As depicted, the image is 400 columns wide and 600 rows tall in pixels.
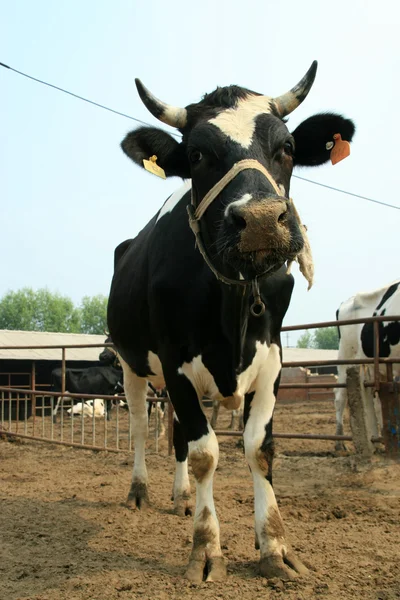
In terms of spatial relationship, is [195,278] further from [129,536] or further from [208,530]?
[129,536]

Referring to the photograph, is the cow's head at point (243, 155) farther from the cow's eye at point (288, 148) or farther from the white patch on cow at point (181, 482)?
the white patch on cow at point (181, 482)

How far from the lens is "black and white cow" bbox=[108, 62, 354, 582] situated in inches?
120

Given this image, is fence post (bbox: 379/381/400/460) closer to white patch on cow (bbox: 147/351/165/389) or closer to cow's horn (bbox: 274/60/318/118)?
white patch on cow (bbox: 147/351/165/389)

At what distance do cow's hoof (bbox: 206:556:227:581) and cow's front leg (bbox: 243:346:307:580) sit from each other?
0.68 feet

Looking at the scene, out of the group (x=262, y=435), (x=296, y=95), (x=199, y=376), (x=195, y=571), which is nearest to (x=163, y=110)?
(x=296, y=95)

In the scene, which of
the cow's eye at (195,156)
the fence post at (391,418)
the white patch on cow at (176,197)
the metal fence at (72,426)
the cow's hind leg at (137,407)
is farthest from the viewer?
the metal fence at (72,426)

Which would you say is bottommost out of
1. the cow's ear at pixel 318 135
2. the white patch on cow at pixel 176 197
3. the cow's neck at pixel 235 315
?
the cow's neck at pixel 235 315

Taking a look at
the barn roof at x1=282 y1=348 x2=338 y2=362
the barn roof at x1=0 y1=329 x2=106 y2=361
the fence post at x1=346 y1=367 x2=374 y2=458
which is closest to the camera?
the fence post at x1=346 y1=367 x2=374 y2=458

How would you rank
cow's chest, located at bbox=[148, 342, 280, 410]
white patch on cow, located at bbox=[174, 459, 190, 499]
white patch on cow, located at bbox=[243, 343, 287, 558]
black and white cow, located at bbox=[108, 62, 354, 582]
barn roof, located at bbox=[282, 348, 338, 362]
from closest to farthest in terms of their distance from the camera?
black and white cow, located at bbox=[108, 62, 354, 582], white patch on cow, located at bbox=[243, 343, 287, 558], cow's chest, located at bbox=[148, 342, 280, 410], white patch on cow, located at bbox=[174, 459, 190, 499], barn roof, located at bbox=[282, 348, 338, 362]

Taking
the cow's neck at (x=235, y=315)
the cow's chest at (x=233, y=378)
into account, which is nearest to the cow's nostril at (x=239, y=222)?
the cow's neck at (x=235, y=315)

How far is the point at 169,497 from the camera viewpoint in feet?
19.1

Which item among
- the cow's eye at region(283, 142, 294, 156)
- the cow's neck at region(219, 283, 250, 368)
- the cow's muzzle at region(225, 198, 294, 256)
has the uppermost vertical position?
the cow's eye at region(283, 142, 294, 156)

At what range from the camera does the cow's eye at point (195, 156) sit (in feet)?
11.5

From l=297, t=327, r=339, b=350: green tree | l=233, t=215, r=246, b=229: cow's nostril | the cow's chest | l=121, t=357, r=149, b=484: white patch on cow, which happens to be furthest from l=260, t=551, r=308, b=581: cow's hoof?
l=297, t=327, r=339, b=350: green tree
